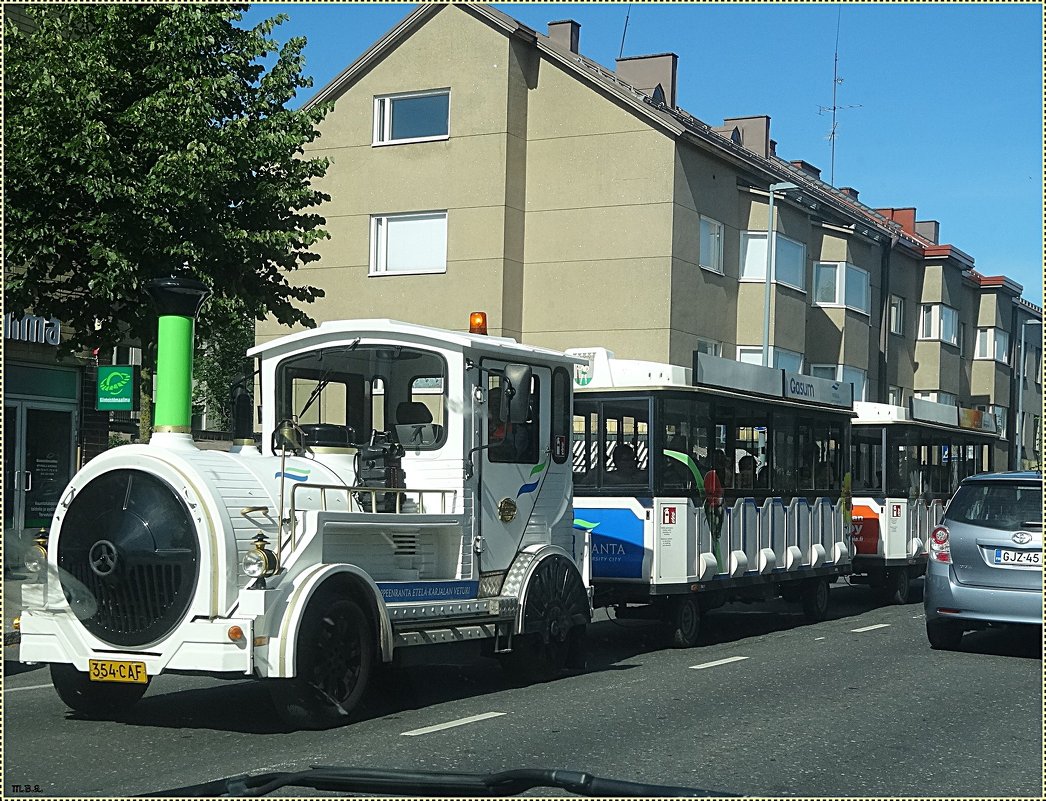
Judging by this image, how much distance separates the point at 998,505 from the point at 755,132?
30.6 m

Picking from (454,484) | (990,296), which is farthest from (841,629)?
(990,296)

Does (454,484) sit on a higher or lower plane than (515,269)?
lower

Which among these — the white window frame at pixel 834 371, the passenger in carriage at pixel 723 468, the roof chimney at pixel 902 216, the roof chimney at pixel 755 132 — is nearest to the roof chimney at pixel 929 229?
the roof chimney at pixel 902 216

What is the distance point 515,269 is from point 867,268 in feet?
44.3

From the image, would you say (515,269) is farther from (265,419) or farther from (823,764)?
(823,764)

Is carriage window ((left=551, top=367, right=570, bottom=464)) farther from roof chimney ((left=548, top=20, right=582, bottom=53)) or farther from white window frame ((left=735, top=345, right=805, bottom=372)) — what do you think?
roof chimney ((left=548, top=20, right=582, bottom=53))

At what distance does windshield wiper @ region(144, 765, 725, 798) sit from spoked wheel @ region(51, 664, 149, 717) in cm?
259

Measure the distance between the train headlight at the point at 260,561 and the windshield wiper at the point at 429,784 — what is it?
6.00ft

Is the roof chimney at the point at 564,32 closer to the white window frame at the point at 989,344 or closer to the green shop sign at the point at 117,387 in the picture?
the green shop sign at the point at 117,387

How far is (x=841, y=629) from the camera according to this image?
52.0 ft

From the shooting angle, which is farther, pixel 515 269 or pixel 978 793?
pixel 515 269

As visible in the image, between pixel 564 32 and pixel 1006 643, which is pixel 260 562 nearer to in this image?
pixel 1006 643

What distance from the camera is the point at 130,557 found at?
28.5ft

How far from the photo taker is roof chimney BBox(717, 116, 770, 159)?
41844mm
